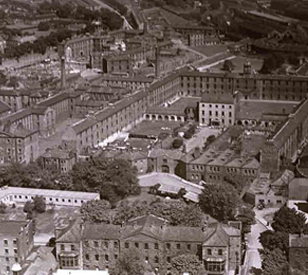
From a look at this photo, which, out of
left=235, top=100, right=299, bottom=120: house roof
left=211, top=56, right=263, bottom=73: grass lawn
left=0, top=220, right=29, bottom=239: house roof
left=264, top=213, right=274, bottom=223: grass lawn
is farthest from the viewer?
left=211, top=56, right=263, bottom=73: grass lawn

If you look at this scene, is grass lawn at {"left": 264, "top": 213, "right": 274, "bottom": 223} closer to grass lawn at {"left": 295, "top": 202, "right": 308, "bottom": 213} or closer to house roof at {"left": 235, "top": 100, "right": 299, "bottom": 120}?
grass lawn at {"left": 295, "top": 202, "right": 308, "bottom": 213}

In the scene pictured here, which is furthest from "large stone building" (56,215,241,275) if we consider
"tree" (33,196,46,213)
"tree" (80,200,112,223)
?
"tree" (33,196,46,213)

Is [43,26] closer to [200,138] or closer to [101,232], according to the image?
[200,138]

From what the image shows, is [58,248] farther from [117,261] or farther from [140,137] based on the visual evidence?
[140,137]

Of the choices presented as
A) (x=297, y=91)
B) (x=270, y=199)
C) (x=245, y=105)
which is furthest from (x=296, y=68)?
(x=270, y=199)

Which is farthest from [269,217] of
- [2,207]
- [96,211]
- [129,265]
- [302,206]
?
[2,207]

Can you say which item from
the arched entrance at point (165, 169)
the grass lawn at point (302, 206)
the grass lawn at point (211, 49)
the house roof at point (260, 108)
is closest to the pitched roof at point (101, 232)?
the grass lawn at point (302, 206)
